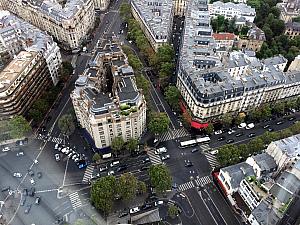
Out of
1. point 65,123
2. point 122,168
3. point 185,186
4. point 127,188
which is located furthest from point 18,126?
point 185,186

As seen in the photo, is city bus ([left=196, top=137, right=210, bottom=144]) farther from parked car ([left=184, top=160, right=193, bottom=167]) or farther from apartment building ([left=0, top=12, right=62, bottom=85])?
apartment building ([left=0, top=12, right=62, bottom=85])

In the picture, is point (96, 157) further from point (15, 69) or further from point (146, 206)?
point (15, 69)

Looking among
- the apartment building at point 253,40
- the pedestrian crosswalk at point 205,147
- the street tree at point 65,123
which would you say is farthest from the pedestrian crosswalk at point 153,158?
the apartment building at point 253,40

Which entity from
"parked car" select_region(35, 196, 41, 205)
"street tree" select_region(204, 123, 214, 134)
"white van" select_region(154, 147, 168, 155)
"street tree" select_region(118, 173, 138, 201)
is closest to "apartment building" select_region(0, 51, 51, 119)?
"parked car" select_region(35, 196, 41, 205)

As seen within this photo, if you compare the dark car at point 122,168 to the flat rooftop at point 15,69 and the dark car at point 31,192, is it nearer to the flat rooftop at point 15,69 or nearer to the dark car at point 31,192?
the dark car at point 31,192

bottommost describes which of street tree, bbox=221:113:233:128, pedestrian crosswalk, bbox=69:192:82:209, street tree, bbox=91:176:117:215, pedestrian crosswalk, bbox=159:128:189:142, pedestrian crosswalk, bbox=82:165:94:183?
pedestrian crosswalk, bbox=69:192:82:209

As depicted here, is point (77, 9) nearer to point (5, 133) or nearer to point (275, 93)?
point (5, 133)
